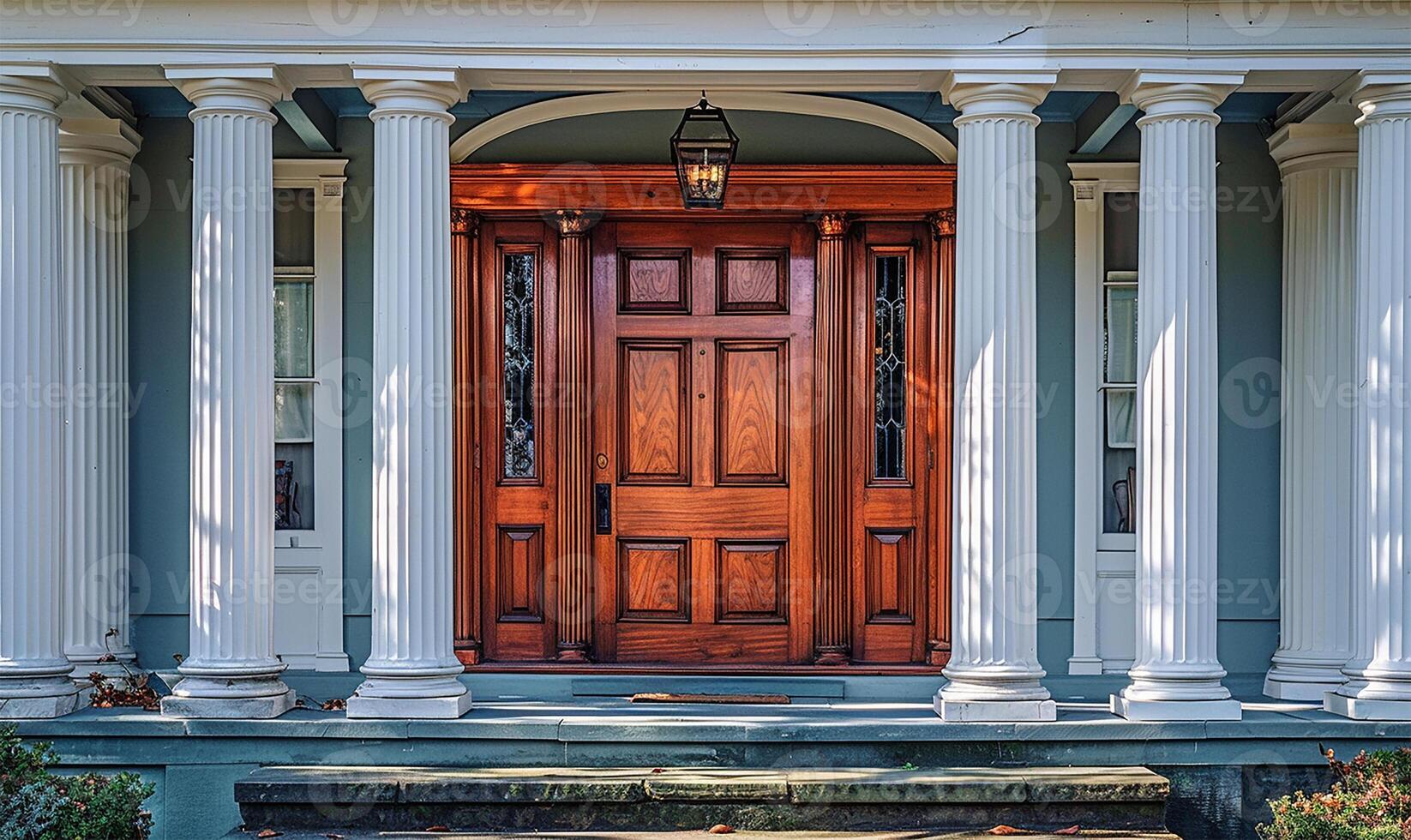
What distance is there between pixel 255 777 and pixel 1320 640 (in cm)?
602

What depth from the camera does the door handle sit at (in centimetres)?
988

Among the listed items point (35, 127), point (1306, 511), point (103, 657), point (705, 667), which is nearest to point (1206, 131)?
point (1306, 511)

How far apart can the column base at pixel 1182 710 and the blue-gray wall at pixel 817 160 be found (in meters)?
1.86

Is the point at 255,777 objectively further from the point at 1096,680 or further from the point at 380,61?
the point at 1096,680

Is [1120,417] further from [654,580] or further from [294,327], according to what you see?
[294,327]

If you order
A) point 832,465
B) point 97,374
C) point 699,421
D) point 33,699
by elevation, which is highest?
point 97,374

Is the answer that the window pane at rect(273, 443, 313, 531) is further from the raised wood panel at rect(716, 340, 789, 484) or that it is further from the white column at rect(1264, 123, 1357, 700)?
the white column at rect(1264, 123, 1357, 700)

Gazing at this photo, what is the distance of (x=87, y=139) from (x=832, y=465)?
501 centimetres

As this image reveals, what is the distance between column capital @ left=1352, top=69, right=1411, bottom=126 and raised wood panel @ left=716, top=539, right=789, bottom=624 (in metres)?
4.30

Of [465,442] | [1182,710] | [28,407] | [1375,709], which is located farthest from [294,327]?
[1375,709]

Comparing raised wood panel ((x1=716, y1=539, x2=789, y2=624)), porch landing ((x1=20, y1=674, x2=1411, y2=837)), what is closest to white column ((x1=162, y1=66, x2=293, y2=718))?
porch landing ((x1=20, y1=674, x2=1411, y2=837))

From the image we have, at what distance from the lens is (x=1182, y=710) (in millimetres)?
7801

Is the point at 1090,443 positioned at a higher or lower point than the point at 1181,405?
lower

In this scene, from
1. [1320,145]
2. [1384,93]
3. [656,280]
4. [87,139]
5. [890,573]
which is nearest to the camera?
[1384,93]
